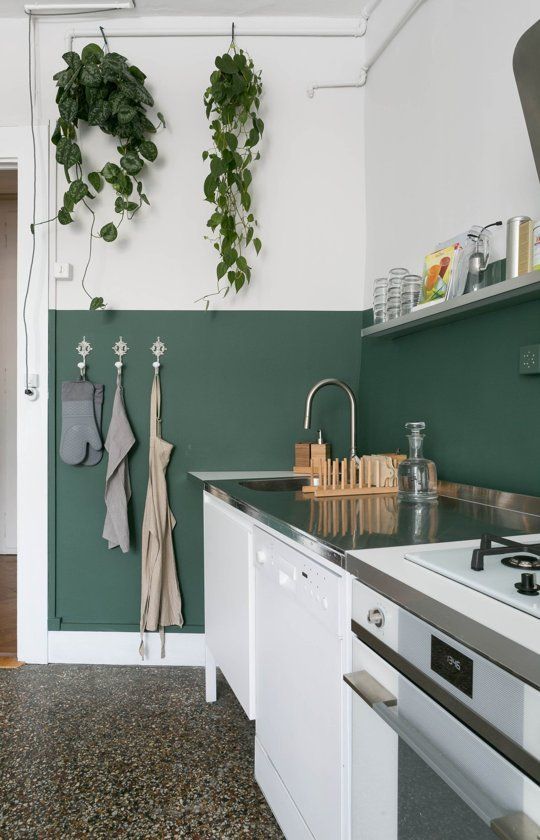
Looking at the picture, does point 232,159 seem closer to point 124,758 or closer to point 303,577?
point 303,577

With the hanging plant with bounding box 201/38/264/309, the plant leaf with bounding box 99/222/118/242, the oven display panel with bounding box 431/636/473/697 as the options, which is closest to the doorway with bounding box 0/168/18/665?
the plant leaf with bounding box 99/222/118/242

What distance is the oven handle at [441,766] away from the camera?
638 millimetres

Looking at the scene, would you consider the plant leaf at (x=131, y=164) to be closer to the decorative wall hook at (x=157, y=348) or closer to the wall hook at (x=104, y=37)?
the wall hook at (x=104, y=37)

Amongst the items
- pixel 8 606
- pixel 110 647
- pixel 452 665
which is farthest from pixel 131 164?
pixel 8 606

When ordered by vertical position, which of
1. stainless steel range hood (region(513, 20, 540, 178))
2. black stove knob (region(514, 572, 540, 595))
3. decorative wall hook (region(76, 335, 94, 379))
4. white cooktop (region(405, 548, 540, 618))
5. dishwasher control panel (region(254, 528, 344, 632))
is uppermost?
stainless steel range hood (region(513, 20, 540, 178))

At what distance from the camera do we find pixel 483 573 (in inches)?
Result: 34.6

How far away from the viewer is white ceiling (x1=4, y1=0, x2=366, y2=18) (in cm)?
251

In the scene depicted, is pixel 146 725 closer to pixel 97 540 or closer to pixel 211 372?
pixel 97 540

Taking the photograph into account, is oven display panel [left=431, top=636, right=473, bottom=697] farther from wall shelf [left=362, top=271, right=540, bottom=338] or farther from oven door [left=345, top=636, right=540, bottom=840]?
wall shelf [left=362, top=271, right=540, bottom=338]

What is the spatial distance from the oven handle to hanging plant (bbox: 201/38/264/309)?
186cm

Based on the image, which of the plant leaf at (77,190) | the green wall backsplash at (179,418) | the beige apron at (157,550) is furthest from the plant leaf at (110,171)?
the beige apron at (157,550)

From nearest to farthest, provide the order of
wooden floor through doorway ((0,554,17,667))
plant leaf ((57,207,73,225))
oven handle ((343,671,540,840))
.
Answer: oven handle ((343,671,540,840))
plant leaf ((57,207,73,225))
wooden floor through doorway ((0,554,17,667))

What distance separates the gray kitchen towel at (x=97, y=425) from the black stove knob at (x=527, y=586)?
2.12m

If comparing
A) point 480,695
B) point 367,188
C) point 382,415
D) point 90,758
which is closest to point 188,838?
point 90,758
